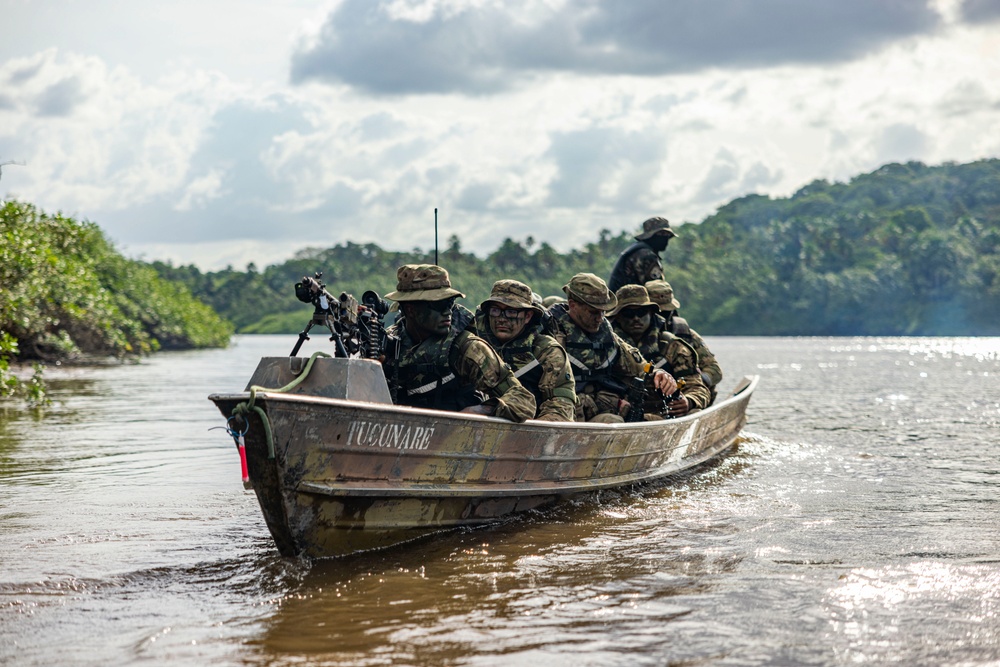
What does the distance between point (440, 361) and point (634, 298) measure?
3.74 m

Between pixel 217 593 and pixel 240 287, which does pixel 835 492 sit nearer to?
pixel 217 593

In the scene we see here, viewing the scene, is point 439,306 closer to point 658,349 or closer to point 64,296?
point 658,349

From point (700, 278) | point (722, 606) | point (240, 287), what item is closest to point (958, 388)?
point (722, 606)

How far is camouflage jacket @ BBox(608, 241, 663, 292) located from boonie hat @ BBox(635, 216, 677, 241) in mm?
312

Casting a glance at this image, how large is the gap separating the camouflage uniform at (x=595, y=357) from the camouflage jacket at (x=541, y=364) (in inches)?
26.9

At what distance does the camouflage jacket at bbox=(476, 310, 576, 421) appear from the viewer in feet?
28.0

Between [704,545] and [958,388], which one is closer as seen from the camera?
[704,545]

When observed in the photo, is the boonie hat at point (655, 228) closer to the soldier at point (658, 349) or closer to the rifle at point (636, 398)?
the soldier at point (658, 349)

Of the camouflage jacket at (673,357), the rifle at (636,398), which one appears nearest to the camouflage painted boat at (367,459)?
the rifle at (636,398)

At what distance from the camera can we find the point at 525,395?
7766 mm

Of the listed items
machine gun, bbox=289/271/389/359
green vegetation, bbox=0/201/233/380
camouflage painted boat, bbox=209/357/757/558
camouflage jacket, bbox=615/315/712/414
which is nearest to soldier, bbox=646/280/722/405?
camouflage jacket, bbox=615/315/712/414

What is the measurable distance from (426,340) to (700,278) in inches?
4641

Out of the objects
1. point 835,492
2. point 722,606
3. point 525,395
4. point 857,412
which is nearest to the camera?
point 722,606

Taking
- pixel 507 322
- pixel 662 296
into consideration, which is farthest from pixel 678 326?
pixel 507 322
